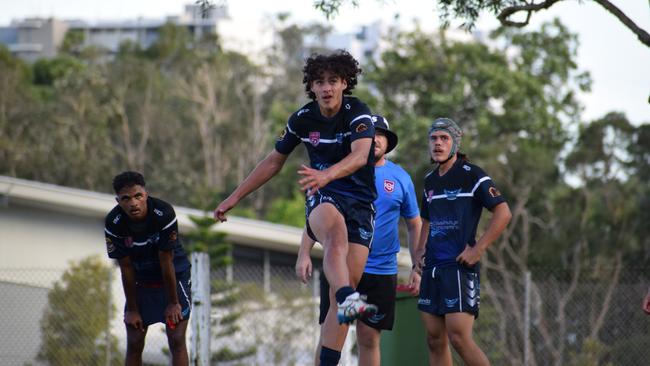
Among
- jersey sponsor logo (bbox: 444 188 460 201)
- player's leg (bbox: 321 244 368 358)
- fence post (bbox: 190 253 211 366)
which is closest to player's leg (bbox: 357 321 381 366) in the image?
player's leg (bbox: 321 244 368 358)

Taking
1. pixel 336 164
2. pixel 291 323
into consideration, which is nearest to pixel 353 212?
pixel 336 164

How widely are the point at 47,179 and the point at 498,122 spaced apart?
62.3ft

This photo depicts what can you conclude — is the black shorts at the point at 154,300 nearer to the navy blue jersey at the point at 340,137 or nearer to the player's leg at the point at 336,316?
the player's leg at the point at 336,316

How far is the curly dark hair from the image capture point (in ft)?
23.6

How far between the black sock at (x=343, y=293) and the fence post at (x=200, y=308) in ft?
14.3

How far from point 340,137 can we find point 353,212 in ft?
1.55

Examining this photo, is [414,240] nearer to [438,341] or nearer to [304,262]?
[438,341]

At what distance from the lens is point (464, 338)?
316 inches

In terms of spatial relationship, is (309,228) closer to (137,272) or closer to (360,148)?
(360,148)

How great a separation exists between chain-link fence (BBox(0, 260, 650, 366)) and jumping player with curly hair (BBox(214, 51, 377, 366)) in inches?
266

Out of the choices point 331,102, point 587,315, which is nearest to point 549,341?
point 587,315

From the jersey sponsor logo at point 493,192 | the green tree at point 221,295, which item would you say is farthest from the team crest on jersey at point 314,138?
the green tree at point 221,295

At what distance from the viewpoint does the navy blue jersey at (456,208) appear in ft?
26.8

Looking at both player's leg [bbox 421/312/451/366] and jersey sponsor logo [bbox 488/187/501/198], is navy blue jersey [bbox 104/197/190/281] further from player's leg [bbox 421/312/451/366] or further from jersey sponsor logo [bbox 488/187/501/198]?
jersey sponsor logo [bbox 488/187/501/198]
